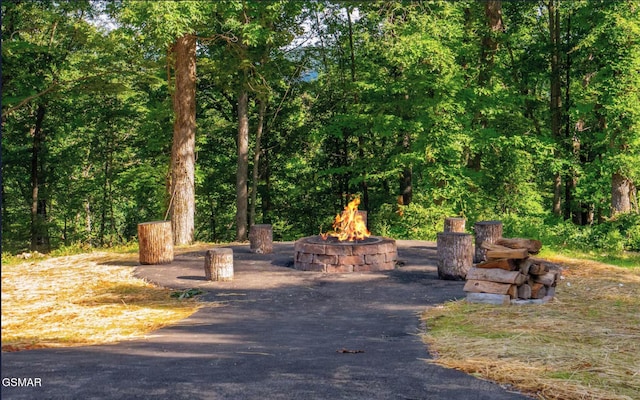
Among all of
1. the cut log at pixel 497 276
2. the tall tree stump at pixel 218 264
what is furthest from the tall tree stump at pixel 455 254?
the tall tree stump at pixel 218 264

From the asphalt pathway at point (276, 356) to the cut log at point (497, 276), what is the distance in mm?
661

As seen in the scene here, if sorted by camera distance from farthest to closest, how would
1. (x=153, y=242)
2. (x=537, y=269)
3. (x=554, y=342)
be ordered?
(x=153, y=242)
(x=537, y=269)
(x=554, y=342)

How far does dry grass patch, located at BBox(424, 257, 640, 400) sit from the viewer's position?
17.7ft

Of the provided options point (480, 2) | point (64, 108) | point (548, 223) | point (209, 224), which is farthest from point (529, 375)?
point (209, 224)

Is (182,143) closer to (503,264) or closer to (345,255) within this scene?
(345,255)

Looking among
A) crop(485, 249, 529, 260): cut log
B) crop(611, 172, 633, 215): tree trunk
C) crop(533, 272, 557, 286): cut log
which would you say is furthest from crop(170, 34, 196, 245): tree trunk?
crop(611, 172, 633, 215): tree trunk

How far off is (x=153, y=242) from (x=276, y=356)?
8.46 m

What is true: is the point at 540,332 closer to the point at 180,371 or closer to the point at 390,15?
the point at 180,371

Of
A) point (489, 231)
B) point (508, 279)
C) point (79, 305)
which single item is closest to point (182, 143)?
point (79, 305)

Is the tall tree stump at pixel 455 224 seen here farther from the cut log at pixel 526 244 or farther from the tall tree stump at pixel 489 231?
the cut log at pixel 526 244

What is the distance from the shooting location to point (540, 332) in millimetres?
7379

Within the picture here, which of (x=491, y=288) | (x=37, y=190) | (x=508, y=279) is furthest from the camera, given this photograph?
(x=37, y=190)

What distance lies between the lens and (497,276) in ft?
31.1

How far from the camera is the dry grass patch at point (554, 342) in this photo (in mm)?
5391
